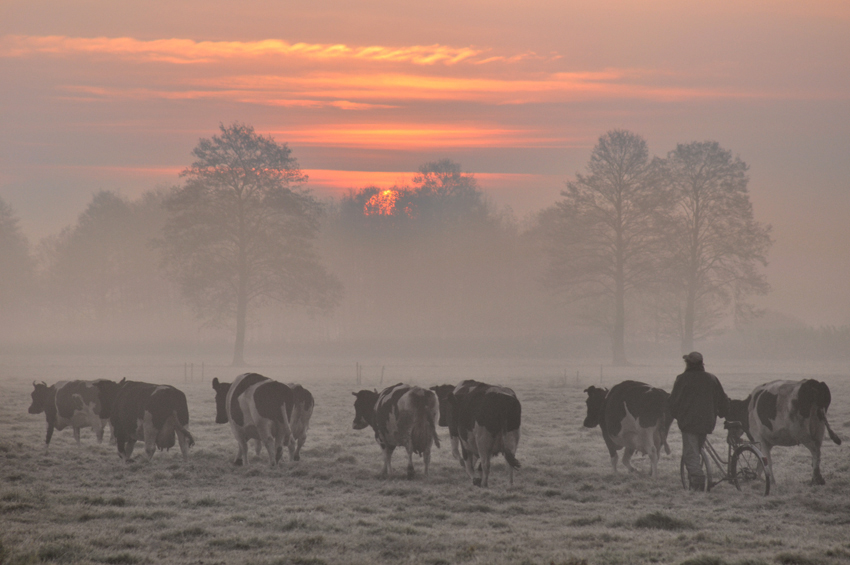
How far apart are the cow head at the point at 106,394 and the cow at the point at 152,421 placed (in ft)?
4.78

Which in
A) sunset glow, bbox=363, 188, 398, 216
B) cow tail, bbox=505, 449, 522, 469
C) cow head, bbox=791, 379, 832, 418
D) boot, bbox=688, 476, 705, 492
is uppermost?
sunset glow, bbox=363, 188, 398, 216

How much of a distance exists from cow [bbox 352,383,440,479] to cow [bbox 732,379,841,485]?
18.5ft

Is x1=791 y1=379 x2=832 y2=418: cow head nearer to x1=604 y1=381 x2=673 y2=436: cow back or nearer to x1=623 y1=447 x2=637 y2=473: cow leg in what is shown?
x1=604 y1=381 x2=673 y2=436: cow back

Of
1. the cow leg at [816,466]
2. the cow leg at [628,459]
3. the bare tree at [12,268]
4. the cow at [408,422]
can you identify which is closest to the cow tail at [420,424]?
the cow at [408,422]

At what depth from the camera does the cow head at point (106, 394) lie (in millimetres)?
15523

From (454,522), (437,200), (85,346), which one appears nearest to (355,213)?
(437,200)

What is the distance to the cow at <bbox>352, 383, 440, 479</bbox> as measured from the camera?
1295cm

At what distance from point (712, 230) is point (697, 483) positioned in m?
34.8

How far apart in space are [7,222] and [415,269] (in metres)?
39.8

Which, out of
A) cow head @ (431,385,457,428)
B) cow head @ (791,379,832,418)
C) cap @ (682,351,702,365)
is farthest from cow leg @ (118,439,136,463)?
cow head @ (791,379,832,418)

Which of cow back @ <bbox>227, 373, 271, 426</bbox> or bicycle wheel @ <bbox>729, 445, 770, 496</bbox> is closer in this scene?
bicycle wheel @ <bbox>729, 445, 770, 496</bbox>

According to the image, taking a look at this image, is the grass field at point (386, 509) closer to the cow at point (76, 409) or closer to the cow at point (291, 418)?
the cow at point (291, 418)

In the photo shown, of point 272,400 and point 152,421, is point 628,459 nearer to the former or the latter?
point 272,400

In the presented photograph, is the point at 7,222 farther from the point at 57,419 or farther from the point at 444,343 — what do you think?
the point at 57,419
